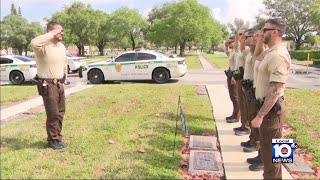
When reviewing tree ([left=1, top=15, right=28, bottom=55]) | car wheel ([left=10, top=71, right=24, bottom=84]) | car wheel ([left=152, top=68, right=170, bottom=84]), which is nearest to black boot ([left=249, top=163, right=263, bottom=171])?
car wheel ([left=152, top=68, right=170, bottom=84])

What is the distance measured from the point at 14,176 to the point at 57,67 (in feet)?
5.74

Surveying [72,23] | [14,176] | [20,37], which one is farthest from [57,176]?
[72,23]

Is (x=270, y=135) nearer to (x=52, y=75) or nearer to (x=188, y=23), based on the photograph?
(x=52, y=75)

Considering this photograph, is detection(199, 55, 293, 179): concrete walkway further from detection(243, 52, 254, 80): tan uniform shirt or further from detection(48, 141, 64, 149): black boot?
detection(48, 141, 64, 149): black boot

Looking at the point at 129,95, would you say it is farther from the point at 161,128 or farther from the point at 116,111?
the point at 161,128

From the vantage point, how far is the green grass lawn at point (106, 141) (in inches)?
177

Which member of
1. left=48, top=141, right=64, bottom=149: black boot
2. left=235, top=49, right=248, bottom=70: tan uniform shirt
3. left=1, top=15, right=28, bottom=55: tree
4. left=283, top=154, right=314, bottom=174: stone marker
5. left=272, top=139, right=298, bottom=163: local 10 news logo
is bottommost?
left=283, top=154, right=314, bottom=174: stone marker

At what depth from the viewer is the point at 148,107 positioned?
29.3ft

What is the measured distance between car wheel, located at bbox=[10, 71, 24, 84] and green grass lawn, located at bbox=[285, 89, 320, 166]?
11367mm

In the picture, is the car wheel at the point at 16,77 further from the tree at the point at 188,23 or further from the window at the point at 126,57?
the tree at the point at 188,23

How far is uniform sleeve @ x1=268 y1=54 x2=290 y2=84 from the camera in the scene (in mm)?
3516

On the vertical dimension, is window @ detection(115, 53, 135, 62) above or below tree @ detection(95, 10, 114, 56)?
below

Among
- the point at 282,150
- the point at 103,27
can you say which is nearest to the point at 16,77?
the point at 282,150

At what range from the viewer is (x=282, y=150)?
3453mm
